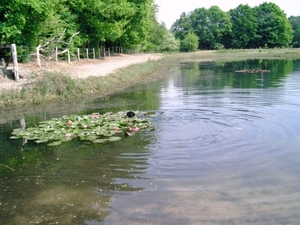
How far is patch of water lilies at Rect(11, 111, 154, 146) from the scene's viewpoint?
29.9 feet

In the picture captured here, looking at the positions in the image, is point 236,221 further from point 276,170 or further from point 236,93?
point 236,93

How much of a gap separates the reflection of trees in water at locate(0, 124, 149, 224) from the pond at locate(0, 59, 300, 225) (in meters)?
0.02

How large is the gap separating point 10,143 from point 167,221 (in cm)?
610

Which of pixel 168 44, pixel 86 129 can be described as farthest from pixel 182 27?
pixel 86 129

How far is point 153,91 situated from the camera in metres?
18.1

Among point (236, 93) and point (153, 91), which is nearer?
point (236, 93)

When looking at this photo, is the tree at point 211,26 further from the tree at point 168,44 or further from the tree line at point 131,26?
the tree at point 168,44

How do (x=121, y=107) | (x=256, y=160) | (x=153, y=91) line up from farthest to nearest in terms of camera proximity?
(x=153, y=91), (x=121, y=107), (x=256, y=160)

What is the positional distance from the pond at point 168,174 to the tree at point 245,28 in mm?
79783

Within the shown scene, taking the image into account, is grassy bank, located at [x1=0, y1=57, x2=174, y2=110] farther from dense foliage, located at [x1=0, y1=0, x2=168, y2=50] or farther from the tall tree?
dense foliage, located at [x1=0, y1=0, x2=168, y2=50]

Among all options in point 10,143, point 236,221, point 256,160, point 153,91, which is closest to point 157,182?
point 236,221

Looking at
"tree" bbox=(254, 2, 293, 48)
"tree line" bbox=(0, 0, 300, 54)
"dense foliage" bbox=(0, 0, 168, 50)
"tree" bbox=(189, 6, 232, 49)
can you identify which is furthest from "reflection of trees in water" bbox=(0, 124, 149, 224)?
"tree" bbox=(189, 6, 232, 49)

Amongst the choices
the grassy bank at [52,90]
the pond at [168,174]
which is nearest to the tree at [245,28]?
the grassy bank at [52,90]

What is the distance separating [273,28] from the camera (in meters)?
85.3
